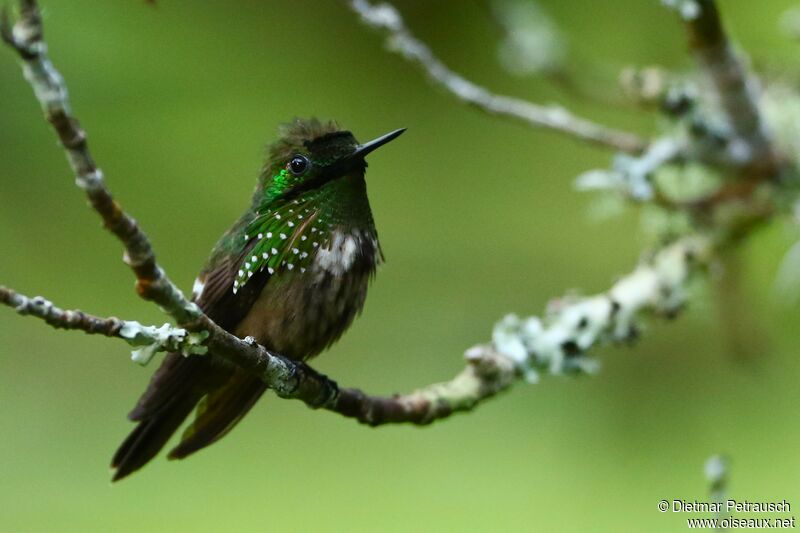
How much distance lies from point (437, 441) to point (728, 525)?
56.5 inches

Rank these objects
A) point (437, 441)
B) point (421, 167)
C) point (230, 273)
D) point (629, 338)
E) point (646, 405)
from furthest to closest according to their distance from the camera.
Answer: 1. point (421, 167)
2. point (437, 441)
3. point (646, 405)
4. point (629, 338)
5. point (230, 273)

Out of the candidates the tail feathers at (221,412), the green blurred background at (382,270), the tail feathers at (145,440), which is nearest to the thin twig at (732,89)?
the green blurred background at (382,270)

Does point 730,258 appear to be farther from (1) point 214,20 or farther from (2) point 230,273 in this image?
(1) point 214,20

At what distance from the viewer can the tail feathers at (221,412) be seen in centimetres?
213

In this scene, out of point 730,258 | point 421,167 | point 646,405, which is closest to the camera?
point 730,258

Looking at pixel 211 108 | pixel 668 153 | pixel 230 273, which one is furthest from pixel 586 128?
pixel 211 108

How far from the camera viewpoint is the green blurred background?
3.10 metres

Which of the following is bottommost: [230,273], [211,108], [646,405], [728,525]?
[728,525]

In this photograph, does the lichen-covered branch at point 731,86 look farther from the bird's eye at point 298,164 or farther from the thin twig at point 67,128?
the thin twig at point 67,128

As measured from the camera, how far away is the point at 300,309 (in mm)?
1943

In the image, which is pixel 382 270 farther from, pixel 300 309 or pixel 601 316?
pixel 300 309

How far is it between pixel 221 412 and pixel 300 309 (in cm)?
35

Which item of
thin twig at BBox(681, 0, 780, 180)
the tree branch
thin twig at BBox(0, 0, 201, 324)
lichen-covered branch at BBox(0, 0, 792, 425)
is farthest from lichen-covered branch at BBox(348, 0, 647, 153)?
thin twig at BBox(0, 0, 201, 324)

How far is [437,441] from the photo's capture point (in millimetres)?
3326
